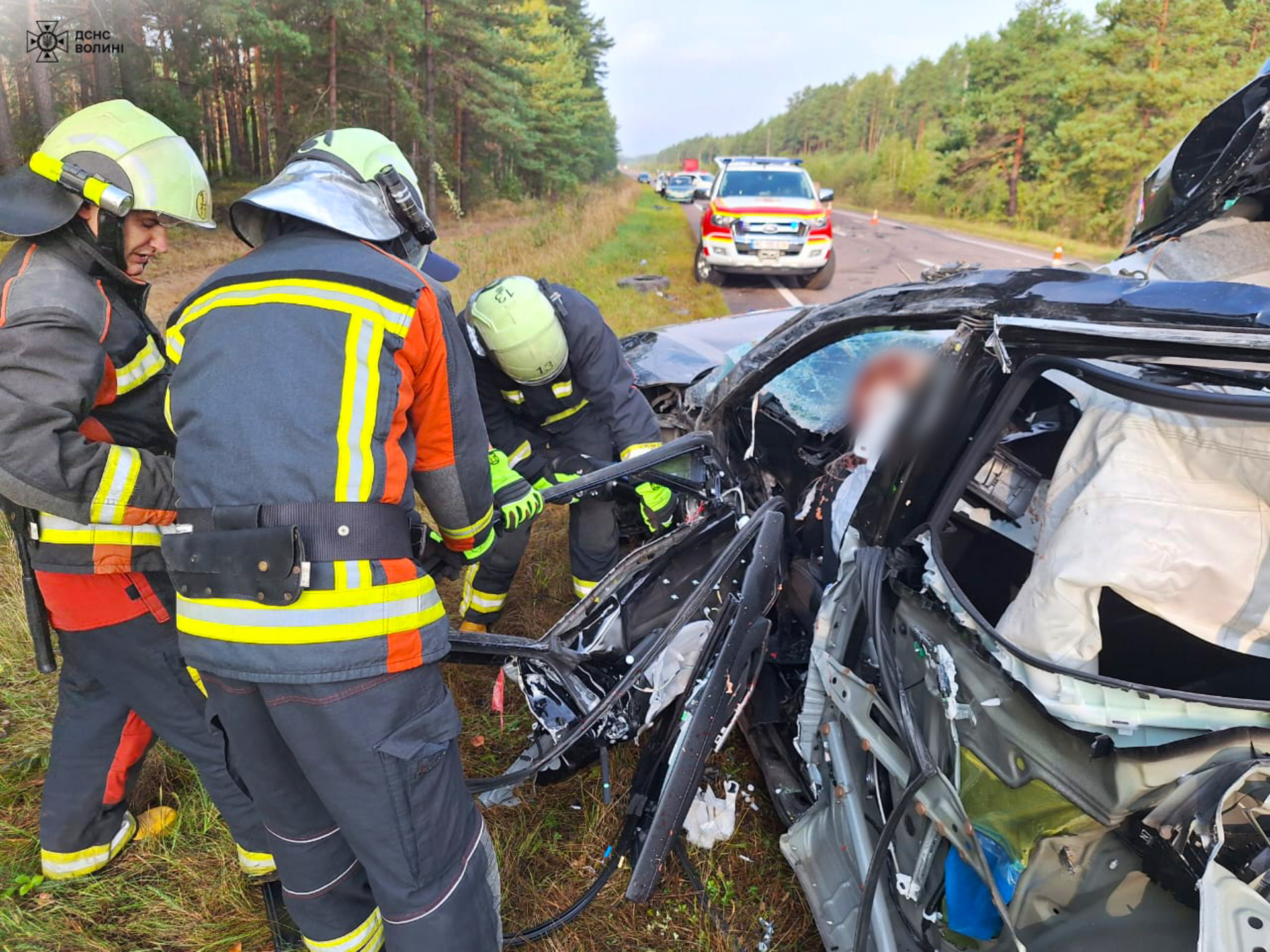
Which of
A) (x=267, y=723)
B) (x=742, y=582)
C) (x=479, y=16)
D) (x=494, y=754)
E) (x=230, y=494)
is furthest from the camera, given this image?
(x=479, y=16)

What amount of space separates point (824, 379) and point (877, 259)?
13.2m

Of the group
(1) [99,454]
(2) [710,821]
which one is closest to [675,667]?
(2) [710,821]

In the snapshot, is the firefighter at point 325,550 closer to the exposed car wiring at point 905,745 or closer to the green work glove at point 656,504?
the exposed car wiring at point 905,745

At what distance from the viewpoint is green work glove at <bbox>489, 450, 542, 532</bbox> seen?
6.98 ft

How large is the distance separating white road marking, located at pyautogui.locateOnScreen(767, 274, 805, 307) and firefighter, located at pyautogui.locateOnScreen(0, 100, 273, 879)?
7699mm

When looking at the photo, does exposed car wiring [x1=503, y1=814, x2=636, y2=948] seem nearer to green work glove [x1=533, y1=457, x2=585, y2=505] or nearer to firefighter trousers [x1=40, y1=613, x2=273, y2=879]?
firefighter trousers [x1=40, y1=613, x2=273, y2=879]

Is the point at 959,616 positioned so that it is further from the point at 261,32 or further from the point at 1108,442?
the point at 261,32

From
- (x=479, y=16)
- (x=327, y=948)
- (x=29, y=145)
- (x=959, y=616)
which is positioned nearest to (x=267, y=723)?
(x=327, y=948)

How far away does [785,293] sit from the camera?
10.1m

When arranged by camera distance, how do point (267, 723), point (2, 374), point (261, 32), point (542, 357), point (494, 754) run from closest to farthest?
point (267, 723) → point (2, 374) → point (494, 754) → point (542, 357) → point (261, 32)

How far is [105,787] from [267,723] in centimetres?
101

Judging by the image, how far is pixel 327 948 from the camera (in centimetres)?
165

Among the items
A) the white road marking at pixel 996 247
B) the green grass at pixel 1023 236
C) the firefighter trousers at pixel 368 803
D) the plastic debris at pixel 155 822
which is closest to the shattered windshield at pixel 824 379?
the firefighter trousers at pixel 368 803

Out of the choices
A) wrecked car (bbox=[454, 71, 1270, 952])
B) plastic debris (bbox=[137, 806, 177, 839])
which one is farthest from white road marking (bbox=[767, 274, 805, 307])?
plastic debris (bbox=[137, 806, 177, 839])
